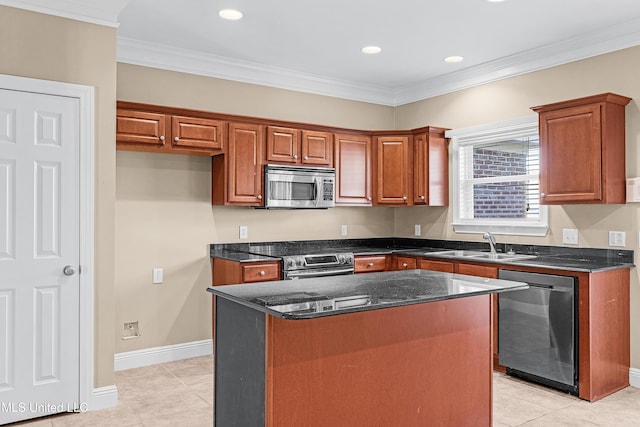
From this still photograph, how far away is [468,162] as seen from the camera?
16.7ft

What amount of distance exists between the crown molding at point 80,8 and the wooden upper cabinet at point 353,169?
2.43 meters

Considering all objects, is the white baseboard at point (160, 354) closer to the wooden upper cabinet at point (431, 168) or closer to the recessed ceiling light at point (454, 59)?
the wooden upper cabinet at point (431, 168)

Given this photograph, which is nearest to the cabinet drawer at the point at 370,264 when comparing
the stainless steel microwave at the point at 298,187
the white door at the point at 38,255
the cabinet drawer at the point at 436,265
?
the cabinet drawer at the point at 436,265

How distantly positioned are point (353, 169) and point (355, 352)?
3159 mm

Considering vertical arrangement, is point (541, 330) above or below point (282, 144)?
below

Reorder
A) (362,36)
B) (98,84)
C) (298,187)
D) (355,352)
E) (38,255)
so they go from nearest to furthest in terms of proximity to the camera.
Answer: (355,352) → (38,255) → (98,84) → (362,36) → (298,187)

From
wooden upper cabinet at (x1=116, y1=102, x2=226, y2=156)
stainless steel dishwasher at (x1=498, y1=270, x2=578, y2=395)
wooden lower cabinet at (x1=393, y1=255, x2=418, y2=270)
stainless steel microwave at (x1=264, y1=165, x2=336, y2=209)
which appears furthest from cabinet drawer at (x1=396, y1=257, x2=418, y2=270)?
wooden upper cabinet at (x1=116, y1=102, x2=226, y2=156)

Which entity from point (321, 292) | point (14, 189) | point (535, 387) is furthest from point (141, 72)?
point (535, 387)

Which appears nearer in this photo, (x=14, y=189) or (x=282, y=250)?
(x=14, y=189)

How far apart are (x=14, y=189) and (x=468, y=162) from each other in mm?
4014

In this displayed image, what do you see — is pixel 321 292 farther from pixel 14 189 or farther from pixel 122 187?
pixel 122 187

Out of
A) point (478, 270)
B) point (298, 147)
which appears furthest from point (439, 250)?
point (298, 147)

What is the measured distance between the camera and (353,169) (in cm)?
520

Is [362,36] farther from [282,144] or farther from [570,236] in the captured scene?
[570,236]
